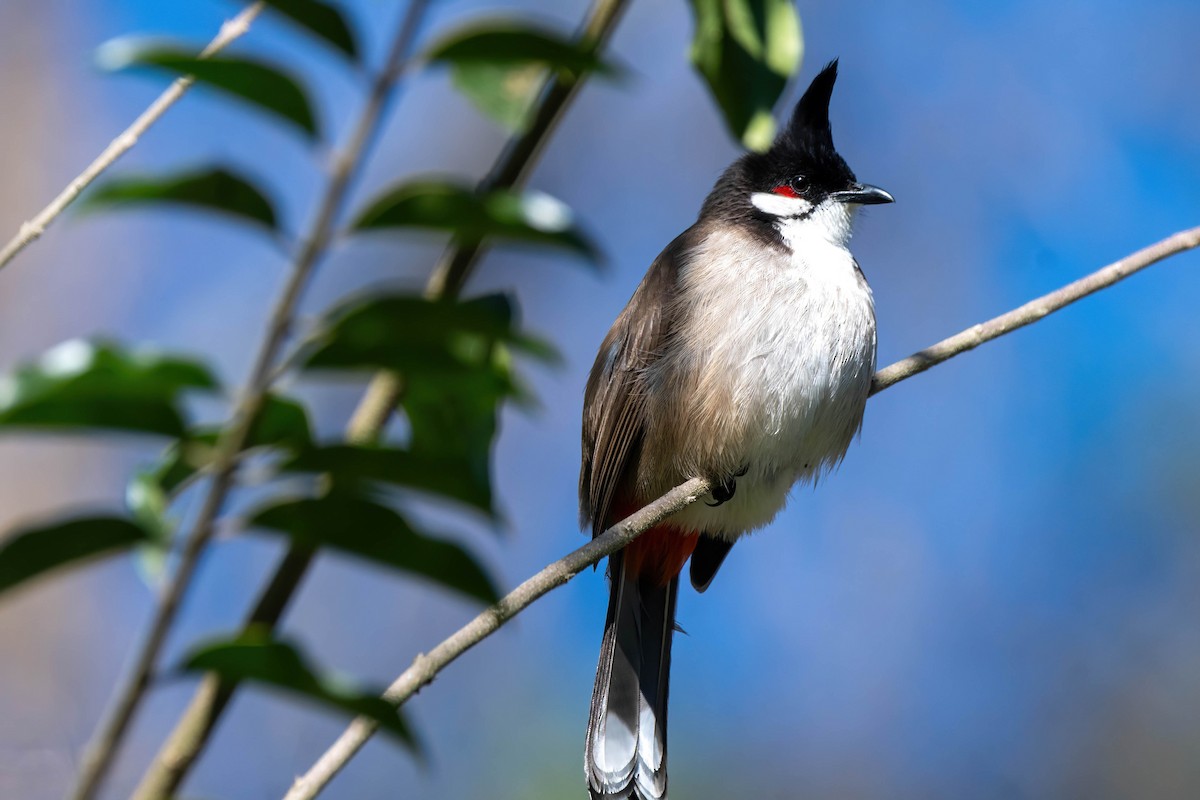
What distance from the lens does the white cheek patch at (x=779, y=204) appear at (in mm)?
3633

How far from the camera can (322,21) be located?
3.03 ft

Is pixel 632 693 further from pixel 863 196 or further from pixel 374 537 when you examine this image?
pixel 374 537

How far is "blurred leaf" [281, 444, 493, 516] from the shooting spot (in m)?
0.90

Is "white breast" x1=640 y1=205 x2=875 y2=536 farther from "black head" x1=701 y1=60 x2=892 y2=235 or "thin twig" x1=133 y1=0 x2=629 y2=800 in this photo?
"thin twig" x1=133 y1=0 x2=629 y2=800

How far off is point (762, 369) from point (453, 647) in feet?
6.42

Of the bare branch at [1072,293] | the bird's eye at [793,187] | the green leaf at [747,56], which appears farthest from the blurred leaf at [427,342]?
the bird's eye at [793,187]

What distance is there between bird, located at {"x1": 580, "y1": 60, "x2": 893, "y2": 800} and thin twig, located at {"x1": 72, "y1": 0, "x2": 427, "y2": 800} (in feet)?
7.81

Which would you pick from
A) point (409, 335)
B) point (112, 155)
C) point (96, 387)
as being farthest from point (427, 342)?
point (112, 155)

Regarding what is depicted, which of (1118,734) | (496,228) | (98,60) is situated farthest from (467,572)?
(1118,734)

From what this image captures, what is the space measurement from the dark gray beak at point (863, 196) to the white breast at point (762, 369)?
25 cm

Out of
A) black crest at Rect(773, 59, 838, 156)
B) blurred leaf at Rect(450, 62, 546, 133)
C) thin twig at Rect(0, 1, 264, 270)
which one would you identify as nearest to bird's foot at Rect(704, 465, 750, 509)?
black crest at Rect(773, 59, 838, 156)

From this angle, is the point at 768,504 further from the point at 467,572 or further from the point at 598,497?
the point at 467,572

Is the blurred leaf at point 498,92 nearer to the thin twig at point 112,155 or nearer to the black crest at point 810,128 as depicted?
the thin twig at point 112,155

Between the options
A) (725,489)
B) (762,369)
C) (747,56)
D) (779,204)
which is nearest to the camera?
(747,56)
